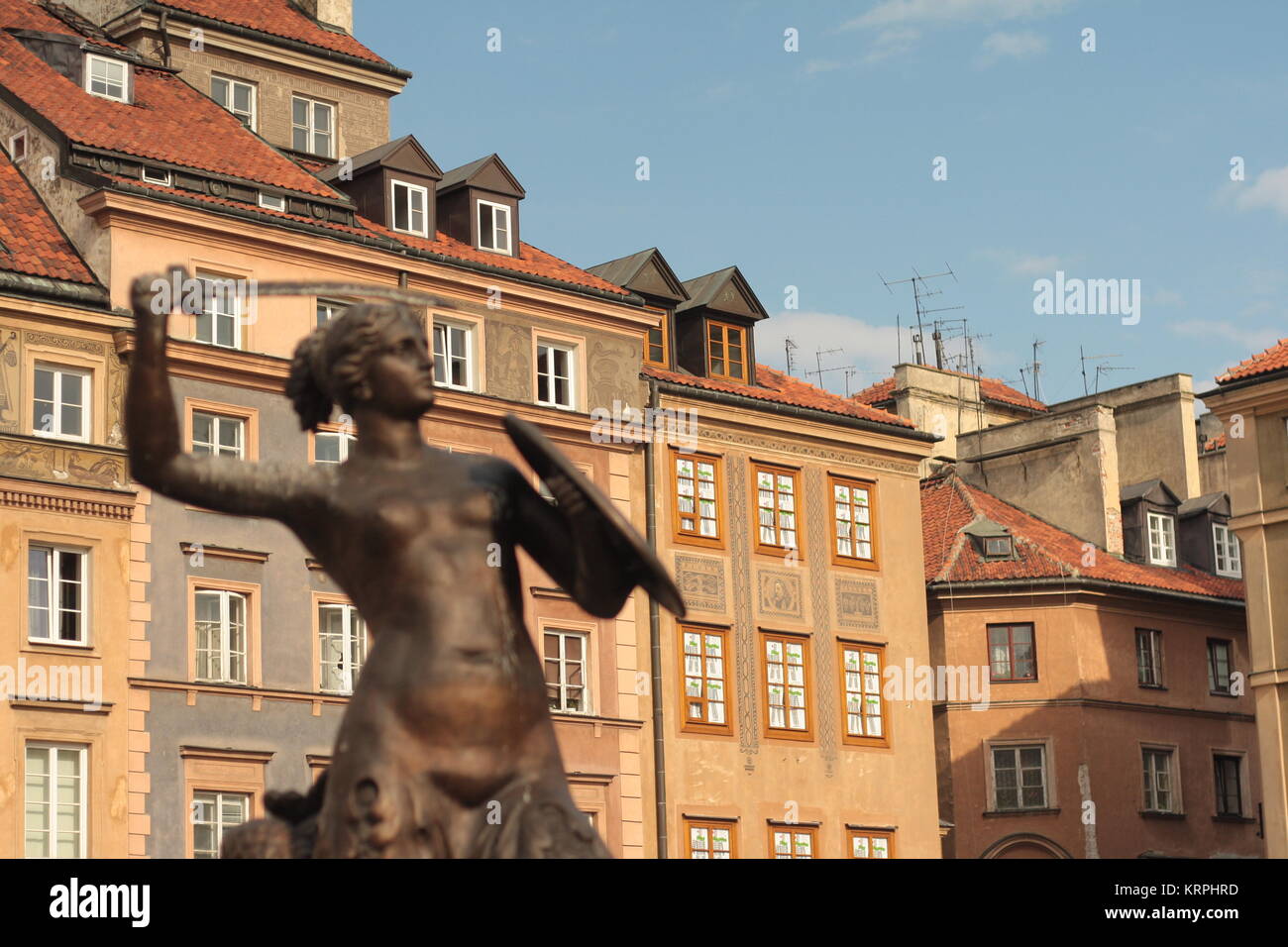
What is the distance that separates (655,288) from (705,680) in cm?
797

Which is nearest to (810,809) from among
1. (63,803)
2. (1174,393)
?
(63,803)

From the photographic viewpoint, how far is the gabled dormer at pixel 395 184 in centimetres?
4091

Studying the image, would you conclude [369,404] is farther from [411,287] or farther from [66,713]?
[411,287]

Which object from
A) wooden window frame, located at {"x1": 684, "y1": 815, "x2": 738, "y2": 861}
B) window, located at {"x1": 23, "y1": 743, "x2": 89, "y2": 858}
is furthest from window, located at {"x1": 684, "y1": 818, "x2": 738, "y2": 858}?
window, located at {"x1": 23, "y1": 743, "x2": 89, "y2": 858}

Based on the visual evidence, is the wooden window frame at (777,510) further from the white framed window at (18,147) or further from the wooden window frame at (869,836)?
the white framed window at (18,147)

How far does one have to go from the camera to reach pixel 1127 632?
51.4 metres

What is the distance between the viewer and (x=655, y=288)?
4509 centimetres

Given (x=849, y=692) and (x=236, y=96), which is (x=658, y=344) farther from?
(x=236, y=96)

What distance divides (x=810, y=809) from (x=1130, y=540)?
1562 centimetres

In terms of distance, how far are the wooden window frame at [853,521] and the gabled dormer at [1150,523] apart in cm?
1127

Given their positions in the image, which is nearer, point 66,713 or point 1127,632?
point 66,713

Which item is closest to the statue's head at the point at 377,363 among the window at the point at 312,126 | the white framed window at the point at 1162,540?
the window at the point at 312,126

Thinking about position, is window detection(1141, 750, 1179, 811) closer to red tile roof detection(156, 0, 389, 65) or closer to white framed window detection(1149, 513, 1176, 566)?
white framed window detection(1149, 513, 1176, 566)
